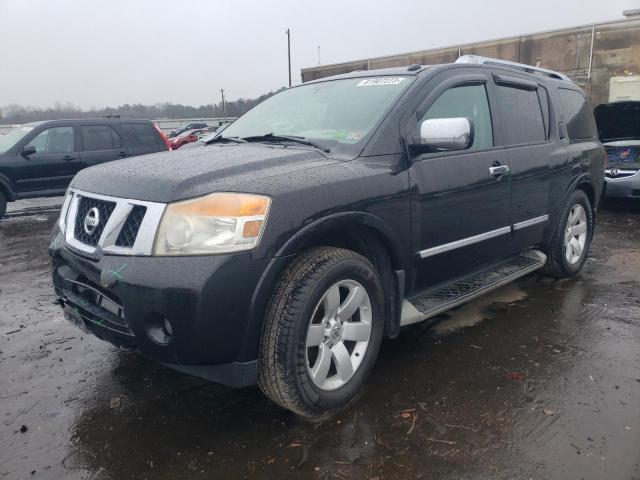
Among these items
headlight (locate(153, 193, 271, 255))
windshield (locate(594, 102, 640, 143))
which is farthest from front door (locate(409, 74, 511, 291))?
windshield (locate(594, 102, 640, 143))

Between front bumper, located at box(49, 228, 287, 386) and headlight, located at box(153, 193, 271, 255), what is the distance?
0.17 feet

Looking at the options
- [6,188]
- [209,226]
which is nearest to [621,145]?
[209,226]

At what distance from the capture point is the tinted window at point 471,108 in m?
3.35

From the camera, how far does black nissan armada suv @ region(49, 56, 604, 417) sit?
2.24 metres

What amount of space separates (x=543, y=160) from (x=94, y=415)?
368cm

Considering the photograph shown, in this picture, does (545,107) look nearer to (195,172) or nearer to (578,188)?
(578,188)

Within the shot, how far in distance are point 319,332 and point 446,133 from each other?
4.31 ft

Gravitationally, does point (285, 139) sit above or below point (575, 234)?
above

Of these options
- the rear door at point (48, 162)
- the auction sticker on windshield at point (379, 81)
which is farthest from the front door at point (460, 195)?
the rear door at point (48, 162)

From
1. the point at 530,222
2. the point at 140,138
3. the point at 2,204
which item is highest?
the point at 140,138

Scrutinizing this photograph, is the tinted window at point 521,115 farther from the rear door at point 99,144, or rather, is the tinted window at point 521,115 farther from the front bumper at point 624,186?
the rear door at point 99,144

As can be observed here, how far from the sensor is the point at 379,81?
341cm

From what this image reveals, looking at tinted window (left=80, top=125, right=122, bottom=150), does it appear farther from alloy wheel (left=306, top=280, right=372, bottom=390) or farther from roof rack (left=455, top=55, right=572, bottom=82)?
alloy wheel (left=306, top=280, right=372, bottom=390)

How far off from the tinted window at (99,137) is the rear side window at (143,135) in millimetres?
262
